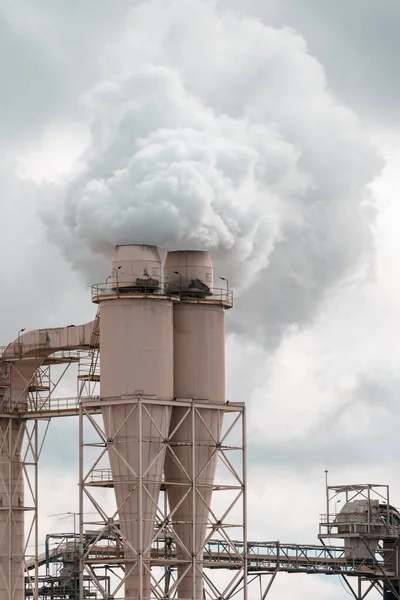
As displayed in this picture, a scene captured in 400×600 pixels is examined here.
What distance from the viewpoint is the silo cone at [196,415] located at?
102938 mm

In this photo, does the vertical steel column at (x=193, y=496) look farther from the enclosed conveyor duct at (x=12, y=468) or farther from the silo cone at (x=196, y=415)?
the enclosed conveyor duct at (x=12, y=468)

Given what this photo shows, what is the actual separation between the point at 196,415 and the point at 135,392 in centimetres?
450

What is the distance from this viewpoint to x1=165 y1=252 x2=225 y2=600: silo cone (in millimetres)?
102938

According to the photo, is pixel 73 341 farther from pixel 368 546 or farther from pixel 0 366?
pixel 368 546

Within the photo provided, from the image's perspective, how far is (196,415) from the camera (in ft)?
339

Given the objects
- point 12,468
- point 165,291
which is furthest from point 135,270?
point 12,468

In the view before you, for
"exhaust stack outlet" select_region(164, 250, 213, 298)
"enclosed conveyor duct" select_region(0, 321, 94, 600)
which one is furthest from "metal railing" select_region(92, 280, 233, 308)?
"enclosed conveyor duct" select_region(0, 321, 94, 600)

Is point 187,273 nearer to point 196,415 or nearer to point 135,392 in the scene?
point 196,415

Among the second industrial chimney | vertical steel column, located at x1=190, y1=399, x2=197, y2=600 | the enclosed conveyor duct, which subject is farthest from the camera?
the enclosed conveyor duct

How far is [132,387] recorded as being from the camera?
10069cm

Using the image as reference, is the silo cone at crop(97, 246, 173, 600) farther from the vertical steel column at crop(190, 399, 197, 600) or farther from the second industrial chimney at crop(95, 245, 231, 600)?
the vertical steel column at crop(190, 399, 197, 600)

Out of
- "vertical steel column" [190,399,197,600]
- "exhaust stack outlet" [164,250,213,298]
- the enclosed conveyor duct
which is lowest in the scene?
"vertical steel column" [190,399,197,600]

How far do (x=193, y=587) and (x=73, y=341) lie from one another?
16824mm

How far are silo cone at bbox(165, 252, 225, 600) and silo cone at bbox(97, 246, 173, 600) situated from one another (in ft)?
6.44
